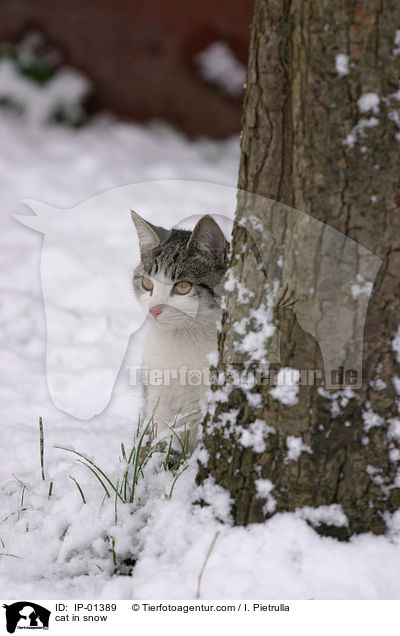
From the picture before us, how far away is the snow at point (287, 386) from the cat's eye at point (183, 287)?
2.15 ft

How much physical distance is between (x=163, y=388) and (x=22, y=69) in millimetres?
3992

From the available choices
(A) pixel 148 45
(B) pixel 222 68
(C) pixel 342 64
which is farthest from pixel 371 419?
(A) pixel 148 45

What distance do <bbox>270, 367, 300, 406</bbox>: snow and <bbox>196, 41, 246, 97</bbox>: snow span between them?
12.1 ft

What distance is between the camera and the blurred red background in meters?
4.22

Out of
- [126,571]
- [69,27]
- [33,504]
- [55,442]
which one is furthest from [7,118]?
[126,571]

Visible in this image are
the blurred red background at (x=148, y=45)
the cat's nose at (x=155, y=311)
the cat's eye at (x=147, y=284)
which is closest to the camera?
the cat's nose at (x=155, y=311)

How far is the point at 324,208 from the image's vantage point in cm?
109

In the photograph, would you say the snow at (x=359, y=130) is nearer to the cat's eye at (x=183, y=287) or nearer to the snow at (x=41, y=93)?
the cat's eye at (x=183, y=287)

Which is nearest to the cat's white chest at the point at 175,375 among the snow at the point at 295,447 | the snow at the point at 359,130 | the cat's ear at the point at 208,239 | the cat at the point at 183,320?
the cat at the point at 183,320

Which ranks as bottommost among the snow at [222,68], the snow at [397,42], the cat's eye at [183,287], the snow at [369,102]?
the cat's eye at [183,287]

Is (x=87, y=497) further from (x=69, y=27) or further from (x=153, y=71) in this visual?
(x=69, y=27)

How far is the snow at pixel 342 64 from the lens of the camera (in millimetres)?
1020

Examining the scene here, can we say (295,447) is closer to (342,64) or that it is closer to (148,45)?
(342,64)

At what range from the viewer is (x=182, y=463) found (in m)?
1.57
